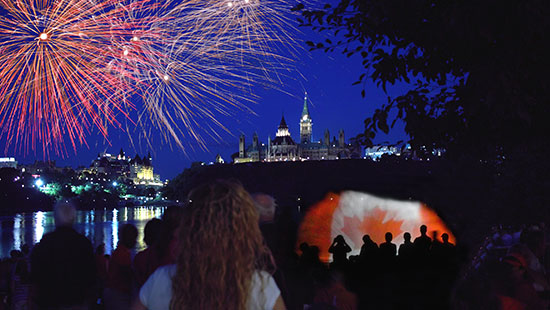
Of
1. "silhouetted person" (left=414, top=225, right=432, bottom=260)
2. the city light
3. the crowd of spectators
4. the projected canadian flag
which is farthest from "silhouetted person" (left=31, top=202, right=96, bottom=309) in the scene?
the city light

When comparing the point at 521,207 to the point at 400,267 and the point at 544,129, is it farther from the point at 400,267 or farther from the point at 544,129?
the point at 544,129

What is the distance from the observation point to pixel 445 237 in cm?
834

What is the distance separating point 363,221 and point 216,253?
23.8 metres

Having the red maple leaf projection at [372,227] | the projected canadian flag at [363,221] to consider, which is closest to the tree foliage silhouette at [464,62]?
the projected canadian flag at [363,221]

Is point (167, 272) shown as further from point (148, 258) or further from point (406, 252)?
point (406, 252)

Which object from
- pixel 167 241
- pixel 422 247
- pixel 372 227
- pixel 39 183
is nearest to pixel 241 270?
pixel 167 241

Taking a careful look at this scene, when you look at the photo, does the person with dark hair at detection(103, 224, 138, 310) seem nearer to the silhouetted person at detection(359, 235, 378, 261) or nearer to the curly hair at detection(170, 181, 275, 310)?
the curly hair at detection(170, 181, 275, 310)

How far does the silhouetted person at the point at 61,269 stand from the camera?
3.95 m

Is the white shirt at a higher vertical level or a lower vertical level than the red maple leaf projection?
higher

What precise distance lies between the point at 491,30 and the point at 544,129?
1241 mm

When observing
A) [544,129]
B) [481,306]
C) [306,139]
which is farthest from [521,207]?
[306,139]

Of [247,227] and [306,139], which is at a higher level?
[306,139]

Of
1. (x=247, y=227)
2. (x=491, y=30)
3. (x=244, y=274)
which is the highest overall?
(x=491, y=30)

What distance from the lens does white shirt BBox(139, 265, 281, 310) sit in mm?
2211
